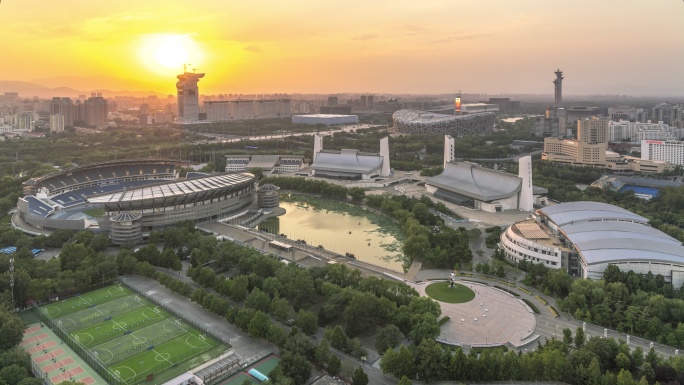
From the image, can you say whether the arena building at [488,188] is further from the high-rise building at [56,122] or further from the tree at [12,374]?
the high-rise building at [56,122]

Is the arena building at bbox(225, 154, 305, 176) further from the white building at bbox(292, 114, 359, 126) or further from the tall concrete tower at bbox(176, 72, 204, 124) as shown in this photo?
the tall concrete tower at bbox(176, 72, 204, 124)

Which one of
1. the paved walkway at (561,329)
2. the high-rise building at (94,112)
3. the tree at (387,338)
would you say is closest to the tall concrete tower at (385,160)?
the paved walkway at (561,329)

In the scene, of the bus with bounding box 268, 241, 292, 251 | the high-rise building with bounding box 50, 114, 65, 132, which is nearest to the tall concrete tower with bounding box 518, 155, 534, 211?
the bus with bounding box 268, 241, 292, 251

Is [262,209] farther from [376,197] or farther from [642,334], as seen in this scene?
[642,334]

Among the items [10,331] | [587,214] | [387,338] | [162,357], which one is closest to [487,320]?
[387,338]

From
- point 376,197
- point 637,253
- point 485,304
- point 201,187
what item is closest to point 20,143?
point 201,187
